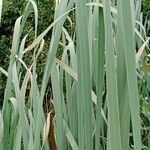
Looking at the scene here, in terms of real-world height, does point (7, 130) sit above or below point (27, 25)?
below

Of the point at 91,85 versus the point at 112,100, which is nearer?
the point at 112,100

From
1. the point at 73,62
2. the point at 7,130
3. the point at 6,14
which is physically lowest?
the point at 7,130

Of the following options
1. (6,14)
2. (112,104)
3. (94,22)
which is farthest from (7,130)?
(6,14)

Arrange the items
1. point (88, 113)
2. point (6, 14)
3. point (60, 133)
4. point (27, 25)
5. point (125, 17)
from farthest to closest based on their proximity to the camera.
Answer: point (6, 14), point (27, 25), point (60, 133), point (88, 113), point (125, 17)

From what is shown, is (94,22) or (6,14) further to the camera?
(6,14)

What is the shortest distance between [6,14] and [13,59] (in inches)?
90.9

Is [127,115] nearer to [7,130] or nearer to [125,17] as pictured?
[125,17]

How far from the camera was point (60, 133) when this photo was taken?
2.22 ft

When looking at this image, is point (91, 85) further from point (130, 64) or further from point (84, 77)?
point (130, 64)

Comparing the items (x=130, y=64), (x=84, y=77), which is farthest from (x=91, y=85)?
(x=130, y=64)

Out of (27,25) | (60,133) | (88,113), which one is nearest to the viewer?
(88,113)

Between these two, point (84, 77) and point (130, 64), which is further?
point (84, 77)

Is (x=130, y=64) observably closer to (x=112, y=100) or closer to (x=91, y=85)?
(x=112, y=100)

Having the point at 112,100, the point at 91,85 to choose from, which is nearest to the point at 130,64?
the point at 112,100
